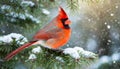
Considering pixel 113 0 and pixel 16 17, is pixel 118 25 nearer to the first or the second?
pixel 113 0

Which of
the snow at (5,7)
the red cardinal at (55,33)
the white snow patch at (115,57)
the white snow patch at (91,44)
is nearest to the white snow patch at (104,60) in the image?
the white snow patch at (115,57)

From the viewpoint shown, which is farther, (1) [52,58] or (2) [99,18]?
(2) [99,18]

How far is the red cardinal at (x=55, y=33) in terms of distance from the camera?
1545mm

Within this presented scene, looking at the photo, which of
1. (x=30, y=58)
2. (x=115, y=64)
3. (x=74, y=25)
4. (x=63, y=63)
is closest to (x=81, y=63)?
(x=63, y=63)

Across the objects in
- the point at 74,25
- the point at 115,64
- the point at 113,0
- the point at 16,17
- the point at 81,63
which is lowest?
the point at 81,63

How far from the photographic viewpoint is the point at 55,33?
1.59 meters

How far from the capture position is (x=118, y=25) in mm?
6047

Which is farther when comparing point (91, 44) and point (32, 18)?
point (91, 44)

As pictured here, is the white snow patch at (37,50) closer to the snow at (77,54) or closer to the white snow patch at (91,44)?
the snow at (77,54)

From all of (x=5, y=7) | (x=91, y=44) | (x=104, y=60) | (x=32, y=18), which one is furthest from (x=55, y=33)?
(x=91, y=44)

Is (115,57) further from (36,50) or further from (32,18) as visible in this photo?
(36,50)

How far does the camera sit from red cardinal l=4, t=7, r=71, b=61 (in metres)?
1.54

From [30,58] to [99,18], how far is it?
4.57 m

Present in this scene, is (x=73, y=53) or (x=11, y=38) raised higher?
(x=11, y=38)
